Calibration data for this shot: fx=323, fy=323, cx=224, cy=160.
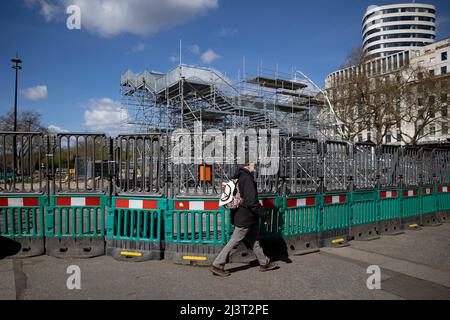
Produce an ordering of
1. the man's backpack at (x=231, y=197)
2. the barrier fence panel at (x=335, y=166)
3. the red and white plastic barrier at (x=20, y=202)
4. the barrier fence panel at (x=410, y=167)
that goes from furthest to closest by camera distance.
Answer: the barrier fence panel at (x=410, y=167), the barrier fence panel at (x=335, y=166), the red and white plastic barrier at (x=20, y=202), the man's backpack at (x=231, y=197)

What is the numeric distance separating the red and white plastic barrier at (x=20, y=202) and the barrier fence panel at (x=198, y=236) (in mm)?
2673

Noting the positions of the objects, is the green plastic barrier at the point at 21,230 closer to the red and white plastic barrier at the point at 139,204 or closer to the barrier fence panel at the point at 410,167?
the red and white plastic barrier at the point at 139,204

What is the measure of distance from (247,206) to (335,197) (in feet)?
9.99

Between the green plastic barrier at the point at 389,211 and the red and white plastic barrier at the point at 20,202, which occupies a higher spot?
the red and white plastic barrier at the point at 20,202

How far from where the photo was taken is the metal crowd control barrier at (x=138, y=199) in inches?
240

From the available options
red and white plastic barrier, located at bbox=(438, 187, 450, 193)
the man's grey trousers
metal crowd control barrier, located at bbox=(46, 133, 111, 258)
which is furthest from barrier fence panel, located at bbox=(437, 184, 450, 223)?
metal crowd control barrier, located at bbox=(46, 133, 111, 258)

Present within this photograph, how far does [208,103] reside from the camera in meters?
25.6

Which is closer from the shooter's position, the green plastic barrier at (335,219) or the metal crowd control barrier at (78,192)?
the metal crowd control barrier at (78,192)

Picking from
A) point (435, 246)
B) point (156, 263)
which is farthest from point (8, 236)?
point (435, 246)

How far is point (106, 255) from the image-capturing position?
6.37 meters

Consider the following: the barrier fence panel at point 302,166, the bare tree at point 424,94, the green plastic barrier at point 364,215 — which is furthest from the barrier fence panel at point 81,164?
the bare tree at point 424,94

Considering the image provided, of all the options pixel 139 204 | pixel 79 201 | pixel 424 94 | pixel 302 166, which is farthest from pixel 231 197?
pixel 424 94

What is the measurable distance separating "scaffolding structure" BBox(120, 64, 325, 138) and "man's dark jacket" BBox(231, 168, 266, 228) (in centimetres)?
1700
